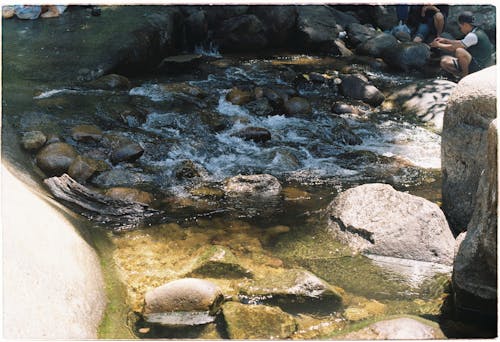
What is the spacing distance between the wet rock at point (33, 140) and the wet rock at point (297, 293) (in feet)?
12.2

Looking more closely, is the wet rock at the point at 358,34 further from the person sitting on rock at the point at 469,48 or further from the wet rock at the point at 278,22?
the person sitting on rock at the point at 469,48

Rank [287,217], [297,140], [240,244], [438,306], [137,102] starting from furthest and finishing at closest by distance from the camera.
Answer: [137,102], [297,140], [287,217], [240,244], [438,306]

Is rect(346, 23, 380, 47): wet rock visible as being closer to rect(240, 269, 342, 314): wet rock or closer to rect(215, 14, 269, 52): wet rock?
rect(215, 14, 269, 52): wet rock

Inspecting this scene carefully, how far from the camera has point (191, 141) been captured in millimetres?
8258

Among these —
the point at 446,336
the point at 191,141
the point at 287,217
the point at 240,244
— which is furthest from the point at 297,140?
the point at 446,336

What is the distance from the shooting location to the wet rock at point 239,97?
9844 millimetres

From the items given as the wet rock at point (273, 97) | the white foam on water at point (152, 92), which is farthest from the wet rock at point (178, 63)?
the wet rock at point (273, 97)

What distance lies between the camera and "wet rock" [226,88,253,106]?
9844mm

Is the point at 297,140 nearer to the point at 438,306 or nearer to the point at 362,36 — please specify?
the point at 438,306

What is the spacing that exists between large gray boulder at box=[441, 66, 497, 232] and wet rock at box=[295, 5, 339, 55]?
30.3 ft

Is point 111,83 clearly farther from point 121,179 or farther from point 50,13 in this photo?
point 50,13

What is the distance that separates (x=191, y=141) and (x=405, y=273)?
4.42m

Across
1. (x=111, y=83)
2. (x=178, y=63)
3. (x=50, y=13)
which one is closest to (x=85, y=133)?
(x=111, y=83)

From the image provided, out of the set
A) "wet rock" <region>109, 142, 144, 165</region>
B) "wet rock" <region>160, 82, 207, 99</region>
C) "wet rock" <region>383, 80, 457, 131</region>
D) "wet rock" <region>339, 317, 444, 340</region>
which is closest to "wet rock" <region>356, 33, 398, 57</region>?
"wet rock" <region>383, 80, 457, 131</region>
